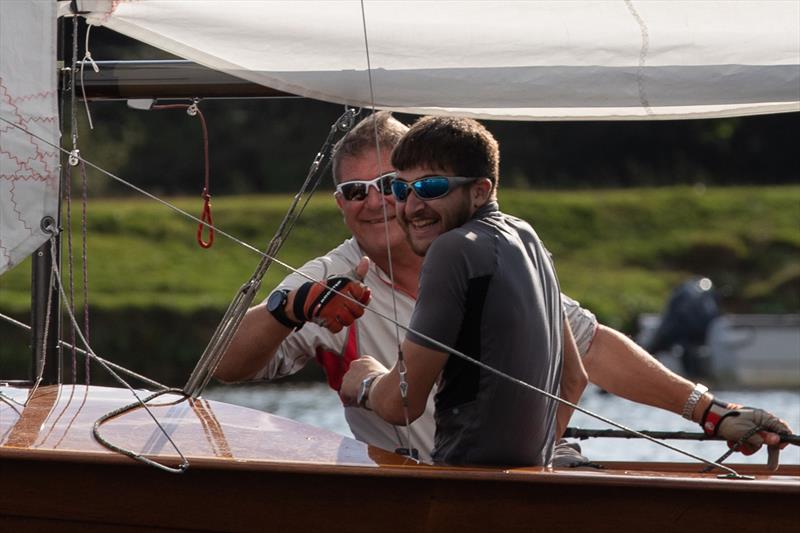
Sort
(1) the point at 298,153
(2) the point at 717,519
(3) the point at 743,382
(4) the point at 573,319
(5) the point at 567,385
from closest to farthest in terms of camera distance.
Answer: (2) the point at 717,519 → (5) the point at 567,385 → (4) the point at 573,319 → (3) the point at 743,382 → (1) the point at 298,153

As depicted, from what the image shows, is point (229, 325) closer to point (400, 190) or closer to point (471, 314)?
point (400, 190)

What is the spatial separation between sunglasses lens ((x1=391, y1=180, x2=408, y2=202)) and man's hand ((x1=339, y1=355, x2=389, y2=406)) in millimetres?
356

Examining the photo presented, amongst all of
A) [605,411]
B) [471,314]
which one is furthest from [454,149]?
[605,411]

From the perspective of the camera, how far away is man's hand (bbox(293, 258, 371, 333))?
316cm

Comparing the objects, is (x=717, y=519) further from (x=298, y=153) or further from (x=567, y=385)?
(x=298, y=153)

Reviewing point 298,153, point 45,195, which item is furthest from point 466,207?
point 298,153

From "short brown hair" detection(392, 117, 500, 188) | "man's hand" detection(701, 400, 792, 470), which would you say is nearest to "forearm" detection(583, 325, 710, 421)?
"man's hand" detection(701, 400, 792, 470)

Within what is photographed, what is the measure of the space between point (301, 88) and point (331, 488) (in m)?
1.06

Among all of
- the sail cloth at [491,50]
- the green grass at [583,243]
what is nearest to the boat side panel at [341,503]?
the sail cloth at [491,50]

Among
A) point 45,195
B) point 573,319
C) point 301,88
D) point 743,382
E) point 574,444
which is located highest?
point 301,88

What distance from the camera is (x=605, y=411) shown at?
13203 millimetres

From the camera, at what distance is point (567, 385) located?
127 inches

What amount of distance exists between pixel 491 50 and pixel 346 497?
1230mm

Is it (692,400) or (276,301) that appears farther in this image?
(692,400)
